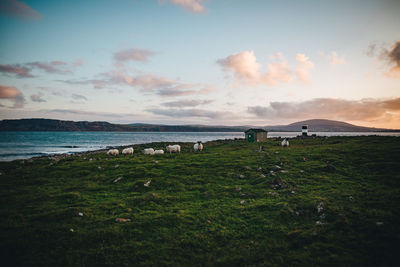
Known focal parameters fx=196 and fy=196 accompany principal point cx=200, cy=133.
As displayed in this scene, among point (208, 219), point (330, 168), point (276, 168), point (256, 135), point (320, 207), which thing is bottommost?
point (208, 219)

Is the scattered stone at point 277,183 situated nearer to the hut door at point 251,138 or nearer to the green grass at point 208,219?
the green grass at point 208,219

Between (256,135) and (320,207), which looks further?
(256,135)

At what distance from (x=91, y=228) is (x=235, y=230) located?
704 centimetres

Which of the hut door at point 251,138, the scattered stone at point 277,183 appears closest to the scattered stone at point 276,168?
the scattered stone at point 277,183

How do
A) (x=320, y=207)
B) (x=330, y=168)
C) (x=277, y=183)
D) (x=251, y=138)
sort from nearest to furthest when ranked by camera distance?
(x=320, y=207)
(x=277, y=183)
(x=330, y=168)
(x=251, y=138)

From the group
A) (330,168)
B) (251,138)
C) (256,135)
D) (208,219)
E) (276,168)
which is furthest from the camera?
(251,138)

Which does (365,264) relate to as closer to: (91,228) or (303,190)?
(303,190)

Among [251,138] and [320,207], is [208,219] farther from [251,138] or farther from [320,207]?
[251,138]

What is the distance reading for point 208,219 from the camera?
10531 millimetres

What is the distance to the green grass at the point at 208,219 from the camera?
7.52 metres

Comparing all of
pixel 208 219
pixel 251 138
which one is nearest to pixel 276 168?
pixel 208 219

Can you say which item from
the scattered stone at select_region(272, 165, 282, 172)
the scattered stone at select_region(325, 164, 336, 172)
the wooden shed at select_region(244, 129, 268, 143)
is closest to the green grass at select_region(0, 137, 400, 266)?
the scattered stone at select_region(325, 164, 336, 172)

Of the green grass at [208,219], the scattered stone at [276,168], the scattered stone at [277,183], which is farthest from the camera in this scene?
the scattered stone at [276,168]

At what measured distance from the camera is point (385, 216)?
9289mm
